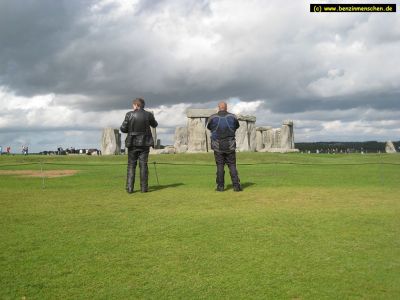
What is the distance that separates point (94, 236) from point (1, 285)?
1.74 metres

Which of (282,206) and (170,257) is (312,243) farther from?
(282,206)

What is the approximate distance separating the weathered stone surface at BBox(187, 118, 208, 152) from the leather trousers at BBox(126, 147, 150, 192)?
2709 centimetres

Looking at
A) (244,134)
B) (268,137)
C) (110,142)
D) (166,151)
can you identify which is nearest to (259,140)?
(268,137)

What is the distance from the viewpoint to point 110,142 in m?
43.1

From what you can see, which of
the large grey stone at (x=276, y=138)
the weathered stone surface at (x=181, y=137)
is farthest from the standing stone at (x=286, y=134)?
the weathered stone surface at (x=181, y=137)

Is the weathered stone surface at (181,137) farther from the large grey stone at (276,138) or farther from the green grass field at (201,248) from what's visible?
the green grass field at (201,248)

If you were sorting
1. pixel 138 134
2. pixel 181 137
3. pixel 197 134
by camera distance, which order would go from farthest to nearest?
pixel 181 137, pixel 197 134, pixel 138 134

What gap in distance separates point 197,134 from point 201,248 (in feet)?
109

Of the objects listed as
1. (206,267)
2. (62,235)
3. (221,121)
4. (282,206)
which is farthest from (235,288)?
(221,121)

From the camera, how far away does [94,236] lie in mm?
5762

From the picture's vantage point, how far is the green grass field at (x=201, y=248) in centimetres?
402

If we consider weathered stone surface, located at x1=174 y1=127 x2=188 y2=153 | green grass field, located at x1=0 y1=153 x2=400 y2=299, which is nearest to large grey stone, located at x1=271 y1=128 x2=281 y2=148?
weathered stone surface, located at x1=174 y1=127 x2=188 y2=153

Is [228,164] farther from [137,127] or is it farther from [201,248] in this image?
[201,248]

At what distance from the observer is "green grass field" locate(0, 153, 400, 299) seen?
13.2 ft
